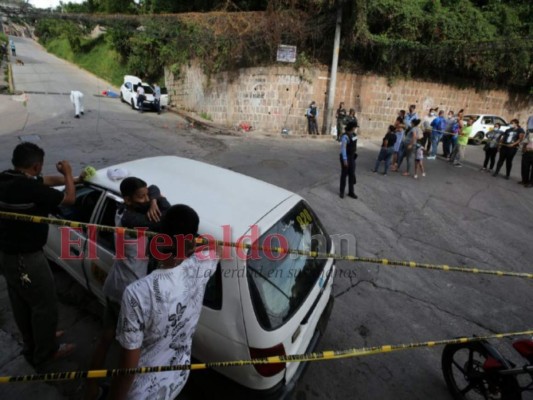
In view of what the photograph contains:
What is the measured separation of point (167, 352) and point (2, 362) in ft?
7.33

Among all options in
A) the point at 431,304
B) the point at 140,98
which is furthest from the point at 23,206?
the point at 140,98

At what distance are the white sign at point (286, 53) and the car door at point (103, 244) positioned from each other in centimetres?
1363

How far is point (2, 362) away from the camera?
9.57 ft

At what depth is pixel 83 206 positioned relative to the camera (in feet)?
10.7

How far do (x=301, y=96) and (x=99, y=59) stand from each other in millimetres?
27661

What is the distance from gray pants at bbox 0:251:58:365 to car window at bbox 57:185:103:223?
2.19ft

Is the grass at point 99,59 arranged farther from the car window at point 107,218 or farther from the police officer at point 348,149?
the car window at point 107,218

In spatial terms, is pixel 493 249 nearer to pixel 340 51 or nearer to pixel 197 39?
pixel 340 51

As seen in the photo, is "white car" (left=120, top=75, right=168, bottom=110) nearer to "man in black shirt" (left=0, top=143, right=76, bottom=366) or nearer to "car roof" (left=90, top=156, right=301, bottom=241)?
"car roof" (left=90, top=156, right=301, bottom=241)

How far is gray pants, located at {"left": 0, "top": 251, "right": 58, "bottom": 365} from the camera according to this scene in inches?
98.2

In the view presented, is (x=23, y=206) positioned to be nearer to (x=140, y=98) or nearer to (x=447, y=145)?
(x=447, y=145)

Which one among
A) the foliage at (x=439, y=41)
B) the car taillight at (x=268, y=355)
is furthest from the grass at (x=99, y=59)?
the car taillight at (x=268, y=355)

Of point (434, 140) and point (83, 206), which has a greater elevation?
point (434, 140)

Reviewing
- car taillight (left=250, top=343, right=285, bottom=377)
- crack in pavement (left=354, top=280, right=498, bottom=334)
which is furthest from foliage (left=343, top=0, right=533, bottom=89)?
car taillight (left=250, top=343, right=285, bottom=377)
